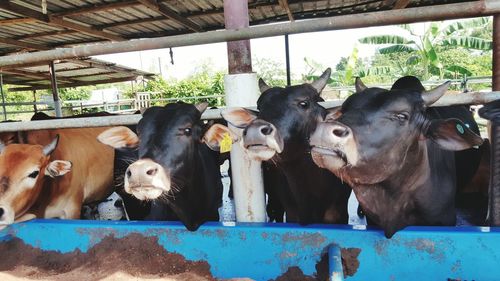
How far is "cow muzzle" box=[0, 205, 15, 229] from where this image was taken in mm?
2873

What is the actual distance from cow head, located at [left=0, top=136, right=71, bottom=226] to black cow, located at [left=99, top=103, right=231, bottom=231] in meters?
0.95

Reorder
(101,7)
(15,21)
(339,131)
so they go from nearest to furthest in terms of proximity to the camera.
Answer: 1. (339,131)
2. (101,7)
3. (15,21)

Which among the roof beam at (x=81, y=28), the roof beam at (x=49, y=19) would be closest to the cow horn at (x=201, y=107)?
the roof beam at (x=49, y=19)

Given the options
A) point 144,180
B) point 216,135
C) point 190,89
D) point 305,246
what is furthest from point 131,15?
point 190,89

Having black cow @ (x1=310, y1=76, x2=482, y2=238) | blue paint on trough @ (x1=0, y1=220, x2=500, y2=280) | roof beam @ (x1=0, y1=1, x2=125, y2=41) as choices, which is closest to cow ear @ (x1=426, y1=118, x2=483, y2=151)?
black cow @ (x1=310, y1=76, x2=482, y2=238)

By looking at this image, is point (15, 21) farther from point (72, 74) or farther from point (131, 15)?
point (72, 74)

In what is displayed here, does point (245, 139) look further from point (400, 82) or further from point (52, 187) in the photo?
point (52, 187)

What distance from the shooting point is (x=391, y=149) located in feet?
6.68

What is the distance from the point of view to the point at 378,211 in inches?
89.3

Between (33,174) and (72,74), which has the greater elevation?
(72,74)

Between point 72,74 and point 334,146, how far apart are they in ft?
39.2

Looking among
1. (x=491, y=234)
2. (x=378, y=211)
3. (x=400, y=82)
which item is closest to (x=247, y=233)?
(x=378, y=211)

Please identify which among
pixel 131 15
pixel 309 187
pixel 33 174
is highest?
pixel 131 15

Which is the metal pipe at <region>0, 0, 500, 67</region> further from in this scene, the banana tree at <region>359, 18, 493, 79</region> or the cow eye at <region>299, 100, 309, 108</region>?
the banana tree at <region>359, 18, 493, 79</region>
